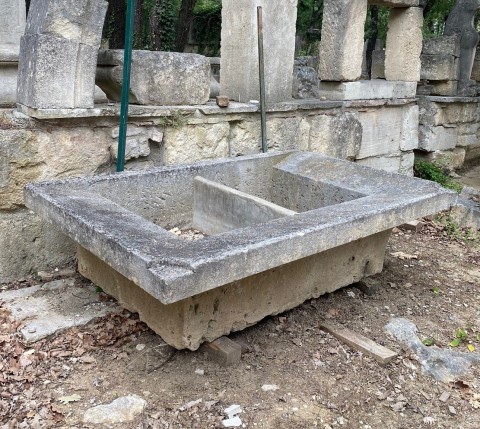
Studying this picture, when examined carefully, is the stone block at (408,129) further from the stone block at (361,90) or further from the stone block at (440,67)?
the stone block at (440,67)

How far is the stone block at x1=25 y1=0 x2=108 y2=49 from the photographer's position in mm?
3088

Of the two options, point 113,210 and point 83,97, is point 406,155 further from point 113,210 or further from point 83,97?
point 113,210

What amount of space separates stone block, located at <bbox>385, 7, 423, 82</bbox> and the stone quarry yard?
10.2 ft

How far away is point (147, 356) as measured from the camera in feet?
8.77

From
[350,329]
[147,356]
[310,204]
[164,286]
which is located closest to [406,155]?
[310,204]

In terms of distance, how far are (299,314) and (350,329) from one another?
0.94 ft

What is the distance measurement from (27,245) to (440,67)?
5.74 meters

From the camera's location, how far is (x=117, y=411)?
2.30 m

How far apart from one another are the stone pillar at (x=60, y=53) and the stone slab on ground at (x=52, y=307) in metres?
1.04

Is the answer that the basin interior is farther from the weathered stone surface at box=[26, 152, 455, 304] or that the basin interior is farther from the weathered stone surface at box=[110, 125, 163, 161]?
the weathered stone surface at box=[110, 125, 163, 161]

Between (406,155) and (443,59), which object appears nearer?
(406,155)

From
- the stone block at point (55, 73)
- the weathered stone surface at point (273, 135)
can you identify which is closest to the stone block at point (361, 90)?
the weathered stone surface at point (273, 135)

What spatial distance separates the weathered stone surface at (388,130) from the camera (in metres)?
5.27

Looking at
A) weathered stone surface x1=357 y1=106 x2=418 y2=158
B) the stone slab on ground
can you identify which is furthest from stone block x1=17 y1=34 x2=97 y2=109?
weathered stone surface x1=357 y1=106 x2=418 y2=158
